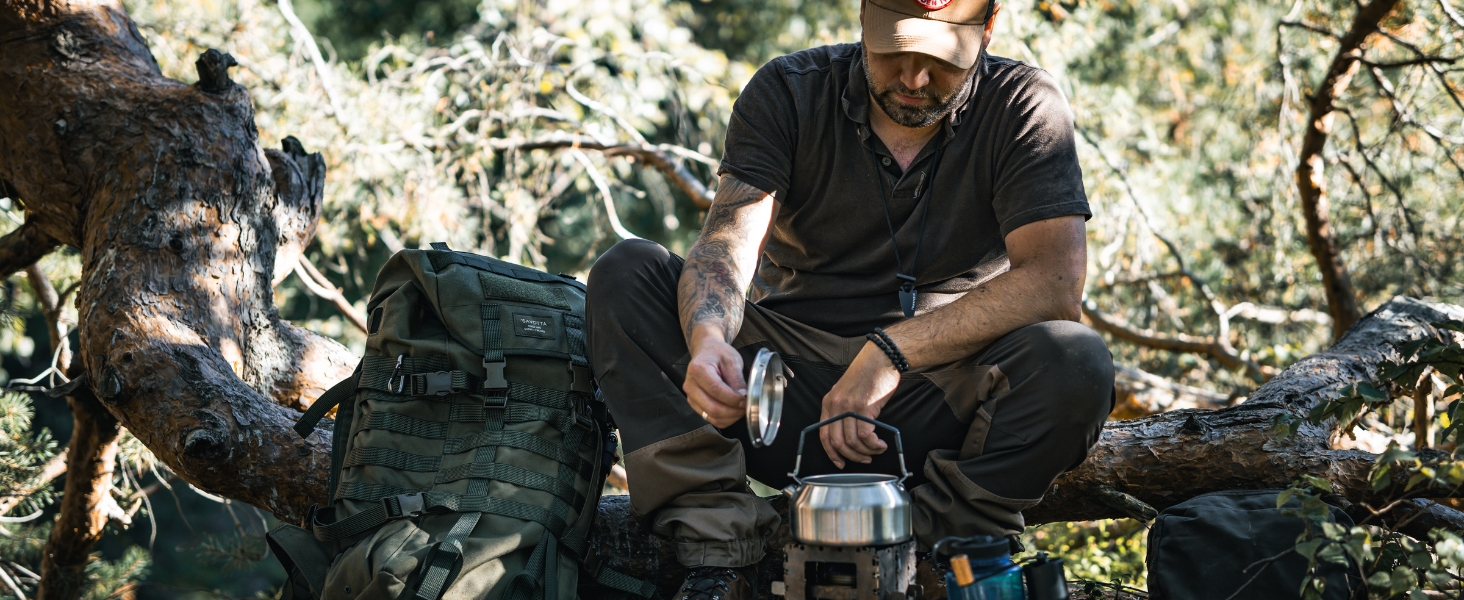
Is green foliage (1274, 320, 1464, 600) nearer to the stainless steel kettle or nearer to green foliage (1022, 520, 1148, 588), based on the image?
the stainless steel kettle

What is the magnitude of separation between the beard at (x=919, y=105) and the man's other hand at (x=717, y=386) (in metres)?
0.82

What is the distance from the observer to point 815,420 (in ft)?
7.87

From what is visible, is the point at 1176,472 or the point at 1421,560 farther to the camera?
the point at 1176,472

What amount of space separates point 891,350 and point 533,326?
869 mm

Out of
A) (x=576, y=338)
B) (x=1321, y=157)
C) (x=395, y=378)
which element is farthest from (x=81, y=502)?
(x=1321, y=157)

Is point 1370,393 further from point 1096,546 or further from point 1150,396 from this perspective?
point 1150,396

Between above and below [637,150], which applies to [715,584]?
below

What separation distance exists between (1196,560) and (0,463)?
380 cm

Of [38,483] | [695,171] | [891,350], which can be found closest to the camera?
[891,350]

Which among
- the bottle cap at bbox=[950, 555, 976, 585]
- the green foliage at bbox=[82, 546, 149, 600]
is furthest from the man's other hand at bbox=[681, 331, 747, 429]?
the green foliage at bbox=[82, 546, 149, 600]

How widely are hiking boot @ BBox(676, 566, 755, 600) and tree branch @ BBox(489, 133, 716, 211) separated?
3.33m

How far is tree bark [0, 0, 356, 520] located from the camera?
2680 mm

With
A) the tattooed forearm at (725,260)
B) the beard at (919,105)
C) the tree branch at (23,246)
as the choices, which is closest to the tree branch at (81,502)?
the tree branch at (23,246)

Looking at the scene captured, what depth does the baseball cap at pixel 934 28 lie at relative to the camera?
232cm
